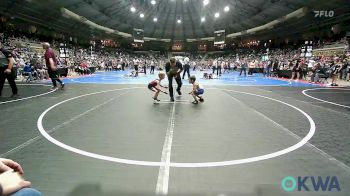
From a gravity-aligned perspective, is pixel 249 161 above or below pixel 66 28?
below

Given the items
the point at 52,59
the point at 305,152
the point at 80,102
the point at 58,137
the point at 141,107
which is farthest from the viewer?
the point at 52,59

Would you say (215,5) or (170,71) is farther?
(215,5)

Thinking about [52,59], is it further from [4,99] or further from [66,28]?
[66,28]

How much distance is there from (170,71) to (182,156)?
6.58 metres

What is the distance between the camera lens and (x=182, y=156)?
4.63 m

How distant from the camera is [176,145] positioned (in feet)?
17.2

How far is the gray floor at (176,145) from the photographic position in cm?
359

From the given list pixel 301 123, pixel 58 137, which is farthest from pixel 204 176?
pixel 301 123

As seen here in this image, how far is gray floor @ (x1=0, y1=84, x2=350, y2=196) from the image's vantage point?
11.8ft

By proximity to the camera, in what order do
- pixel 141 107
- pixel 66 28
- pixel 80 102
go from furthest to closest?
pixel 66 28
pixel 80 102
pixel 141 107

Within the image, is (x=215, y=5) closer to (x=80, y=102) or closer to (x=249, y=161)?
(x=80, y=102)

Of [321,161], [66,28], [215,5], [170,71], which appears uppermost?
[215,5]

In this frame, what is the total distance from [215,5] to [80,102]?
4339cm

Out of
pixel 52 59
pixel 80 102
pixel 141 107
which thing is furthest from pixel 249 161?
pixel 52 59
